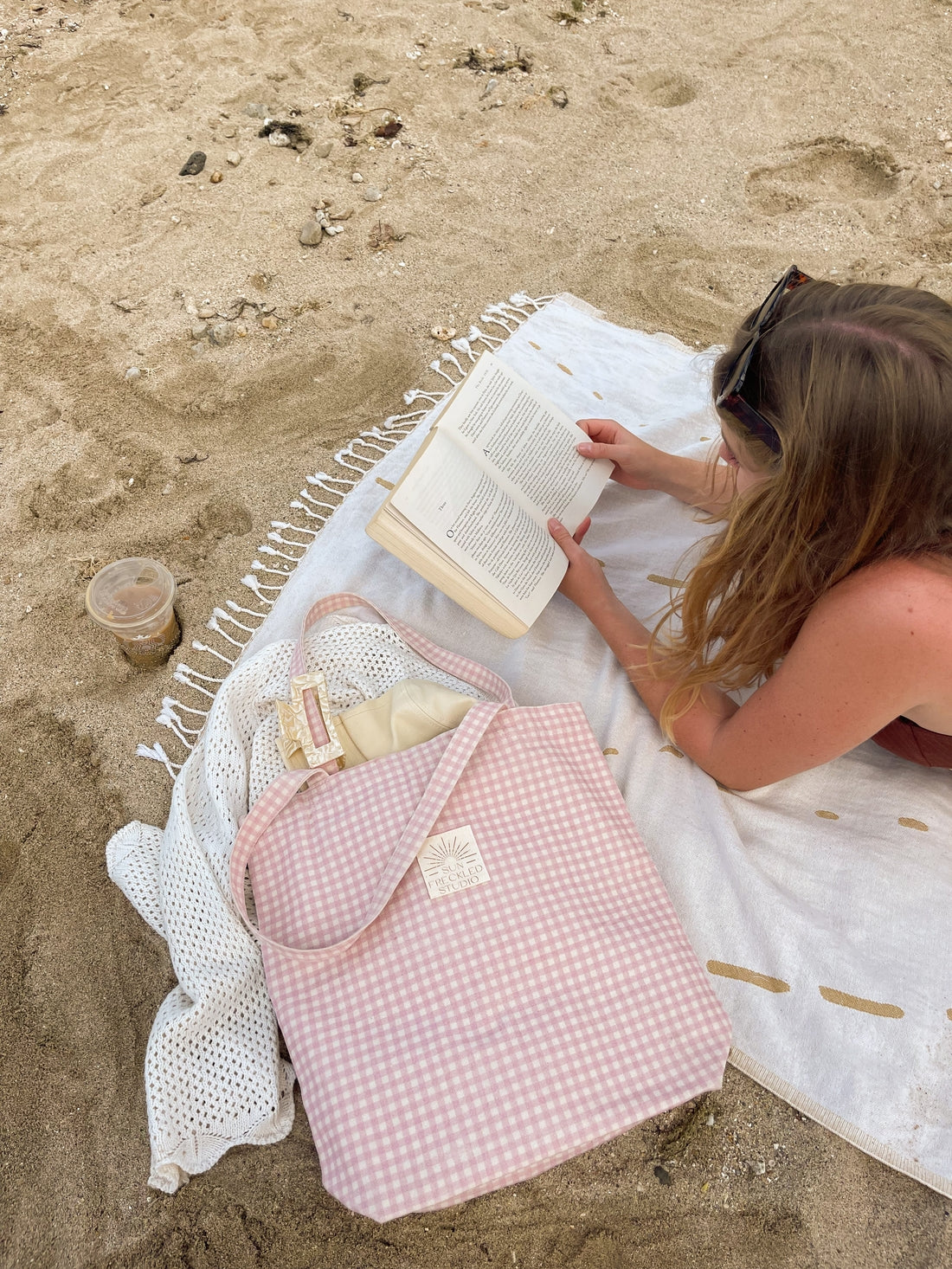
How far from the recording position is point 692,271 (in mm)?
2301

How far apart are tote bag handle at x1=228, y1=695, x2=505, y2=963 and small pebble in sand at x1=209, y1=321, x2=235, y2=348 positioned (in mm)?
1361

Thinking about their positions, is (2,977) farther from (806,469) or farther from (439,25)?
(439,25)

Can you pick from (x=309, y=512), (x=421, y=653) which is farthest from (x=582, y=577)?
(x=309, y=512)

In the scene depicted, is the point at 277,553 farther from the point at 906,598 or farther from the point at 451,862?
the point at 906,598

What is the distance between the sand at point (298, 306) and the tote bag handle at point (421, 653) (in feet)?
1.03

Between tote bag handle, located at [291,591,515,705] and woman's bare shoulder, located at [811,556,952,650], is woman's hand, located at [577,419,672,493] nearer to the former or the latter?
tote bag handle, located at [291,591,515,705]

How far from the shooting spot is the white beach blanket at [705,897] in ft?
3.62

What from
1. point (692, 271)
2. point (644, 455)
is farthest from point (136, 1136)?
point (692, 271)

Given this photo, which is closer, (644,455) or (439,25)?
(644,455)

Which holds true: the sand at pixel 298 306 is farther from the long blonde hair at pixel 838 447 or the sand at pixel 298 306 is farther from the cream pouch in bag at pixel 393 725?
the long blonde hair at pixel 838 447

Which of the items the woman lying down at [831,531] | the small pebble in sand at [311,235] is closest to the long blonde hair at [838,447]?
the woman lying down at [831,531]

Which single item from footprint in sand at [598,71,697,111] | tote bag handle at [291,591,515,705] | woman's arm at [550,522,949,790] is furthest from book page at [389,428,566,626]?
footprint in sand at [598,71,697,111]

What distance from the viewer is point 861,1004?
1.15 meters

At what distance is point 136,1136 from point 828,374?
1.33 m
